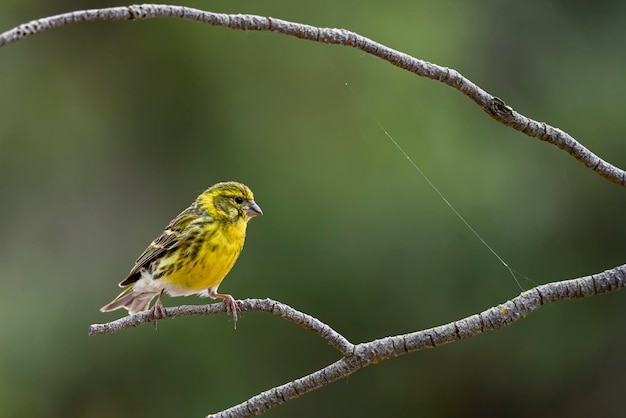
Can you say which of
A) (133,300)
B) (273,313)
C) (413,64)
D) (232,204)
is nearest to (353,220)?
(232,204)

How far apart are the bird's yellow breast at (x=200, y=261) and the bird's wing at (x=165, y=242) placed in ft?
0.16

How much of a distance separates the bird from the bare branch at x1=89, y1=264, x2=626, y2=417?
1113 millimetres

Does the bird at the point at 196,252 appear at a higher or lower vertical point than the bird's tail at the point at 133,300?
higher

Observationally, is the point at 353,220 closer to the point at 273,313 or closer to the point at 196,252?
the point at 196,252

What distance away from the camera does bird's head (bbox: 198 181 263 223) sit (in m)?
3.73

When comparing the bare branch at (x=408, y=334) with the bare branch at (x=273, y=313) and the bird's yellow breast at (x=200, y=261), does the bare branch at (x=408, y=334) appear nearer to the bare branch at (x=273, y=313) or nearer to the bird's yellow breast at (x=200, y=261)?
the bare branch at (x=273, y=313)

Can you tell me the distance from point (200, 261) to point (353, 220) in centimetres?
218

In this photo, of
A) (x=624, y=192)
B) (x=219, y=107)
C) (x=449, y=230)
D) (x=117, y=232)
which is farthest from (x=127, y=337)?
(x=624, y=192)

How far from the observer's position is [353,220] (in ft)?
18.3

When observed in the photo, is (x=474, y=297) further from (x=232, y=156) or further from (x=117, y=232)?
(x=117, y=232)

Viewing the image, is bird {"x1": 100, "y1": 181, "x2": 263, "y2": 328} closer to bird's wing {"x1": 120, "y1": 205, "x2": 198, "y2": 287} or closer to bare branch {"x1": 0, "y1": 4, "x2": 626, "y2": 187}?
bird's wing {"x1": 120, "y1": 205, "x2": 198, "y2": 287}

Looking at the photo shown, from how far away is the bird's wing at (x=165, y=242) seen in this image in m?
3.62

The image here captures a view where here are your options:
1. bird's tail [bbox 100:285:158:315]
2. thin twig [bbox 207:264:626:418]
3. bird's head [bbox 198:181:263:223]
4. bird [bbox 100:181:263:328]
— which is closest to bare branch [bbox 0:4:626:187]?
thin twig [bbox 207:264:626:418]

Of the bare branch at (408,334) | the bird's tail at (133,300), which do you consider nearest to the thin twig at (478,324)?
the bare branch at (408,334)
